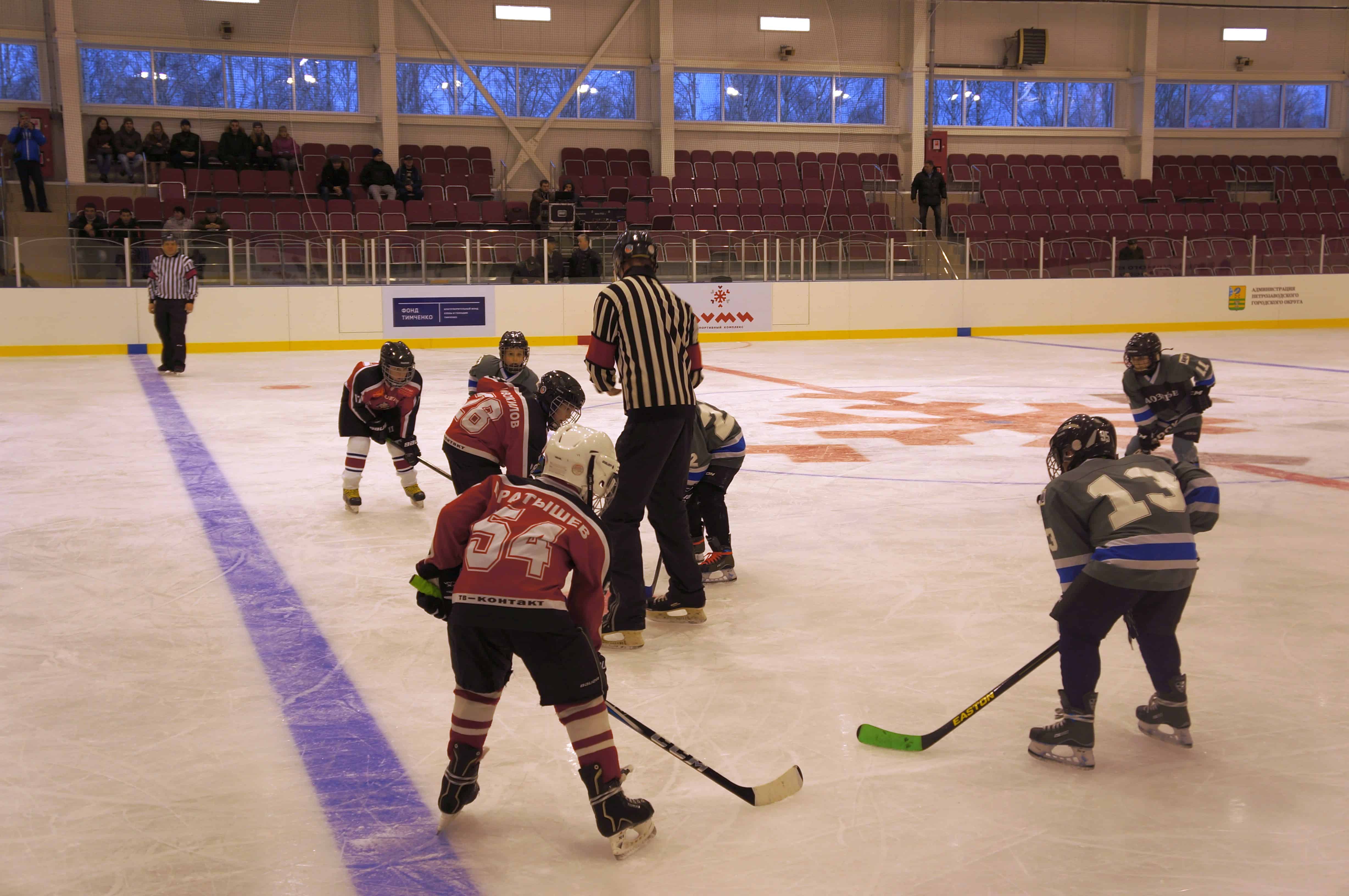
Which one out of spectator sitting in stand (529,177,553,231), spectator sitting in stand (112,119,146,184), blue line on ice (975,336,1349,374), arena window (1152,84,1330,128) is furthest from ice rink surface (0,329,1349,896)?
arena window (1152,84,1330,128)

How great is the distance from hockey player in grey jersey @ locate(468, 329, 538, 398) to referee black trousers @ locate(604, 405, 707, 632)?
1264 millimetres

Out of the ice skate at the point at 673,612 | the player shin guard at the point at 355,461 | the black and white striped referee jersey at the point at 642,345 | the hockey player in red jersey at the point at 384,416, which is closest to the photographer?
the black and white striped referee jersey at the point at 642,345

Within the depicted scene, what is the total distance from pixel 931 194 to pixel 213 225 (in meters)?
11.6

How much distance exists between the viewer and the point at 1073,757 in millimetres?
3129

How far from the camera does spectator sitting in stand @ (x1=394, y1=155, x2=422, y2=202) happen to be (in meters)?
19.4

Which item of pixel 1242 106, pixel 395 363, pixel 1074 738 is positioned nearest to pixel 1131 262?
pixel 1242 106

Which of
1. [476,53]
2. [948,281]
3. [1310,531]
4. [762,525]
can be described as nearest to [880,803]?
[762,525]

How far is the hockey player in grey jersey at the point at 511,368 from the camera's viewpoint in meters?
5.54

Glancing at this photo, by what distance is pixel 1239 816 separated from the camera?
284cm

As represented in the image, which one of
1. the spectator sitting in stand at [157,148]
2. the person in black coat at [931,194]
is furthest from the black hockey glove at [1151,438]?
the spectator sitting in stand at [157,148]

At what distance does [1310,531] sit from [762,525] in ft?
8.59

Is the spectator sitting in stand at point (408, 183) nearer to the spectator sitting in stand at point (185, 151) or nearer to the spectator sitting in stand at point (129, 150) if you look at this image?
the spectator sitting in stand at point (185, 151)

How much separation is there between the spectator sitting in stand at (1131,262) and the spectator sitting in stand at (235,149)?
13928 millimetres

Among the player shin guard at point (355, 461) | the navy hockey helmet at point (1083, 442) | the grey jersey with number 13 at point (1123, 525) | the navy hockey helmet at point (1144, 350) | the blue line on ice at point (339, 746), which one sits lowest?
the blue line on ice at point (339, 746)
